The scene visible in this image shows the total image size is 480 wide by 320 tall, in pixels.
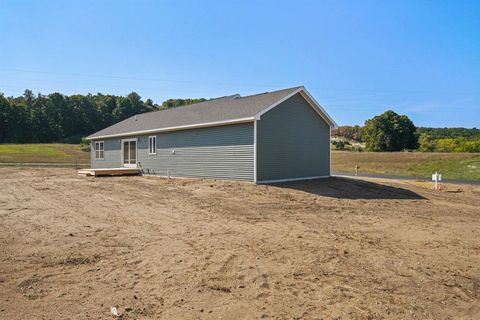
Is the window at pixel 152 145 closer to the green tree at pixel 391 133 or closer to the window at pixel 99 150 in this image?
the window at pixel 99 150

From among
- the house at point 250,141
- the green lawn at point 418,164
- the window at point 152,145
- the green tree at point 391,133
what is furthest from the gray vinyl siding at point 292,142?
the green tree at point 391,133

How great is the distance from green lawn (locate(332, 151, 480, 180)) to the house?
14.3 m

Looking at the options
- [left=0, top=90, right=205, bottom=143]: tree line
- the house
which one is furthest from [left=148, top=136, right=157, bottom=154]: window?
[left=0, top=90, right=205, bottom=143]: tree line

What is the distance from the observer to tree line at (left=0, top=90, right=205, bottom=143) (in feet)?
228

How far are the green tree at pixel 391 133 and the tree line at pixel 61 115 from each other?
125ft

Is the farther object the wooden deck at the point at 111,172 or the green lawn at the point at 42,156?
the green lawn at the point at 42,156

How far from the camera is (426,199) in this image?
1340 centimetres

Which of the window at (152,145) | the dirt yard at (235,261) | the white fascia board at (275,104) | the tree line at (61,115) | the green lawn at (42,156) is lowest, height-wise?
the dirt yard at (235,261)

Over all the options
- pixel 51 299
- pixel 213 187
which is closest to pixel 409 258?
pixel 51 299

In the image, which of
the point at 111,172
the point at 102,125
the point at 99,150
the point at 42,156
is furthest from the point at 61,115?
the point at 111,172

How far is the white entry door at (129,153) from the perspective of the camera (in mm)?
23984

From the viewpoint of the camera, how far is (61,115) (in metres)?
77.1

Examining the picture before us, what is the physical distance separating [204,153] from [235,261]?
12.5 m

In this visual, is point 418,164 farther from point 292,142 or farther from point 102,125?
point 102,125
